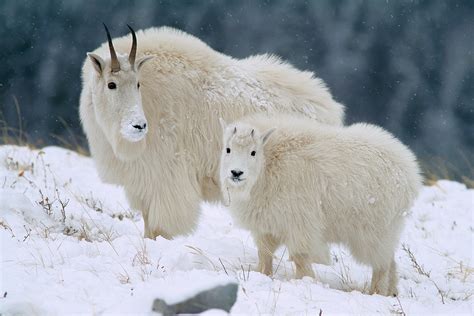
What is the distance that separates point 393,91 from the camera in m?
30.3

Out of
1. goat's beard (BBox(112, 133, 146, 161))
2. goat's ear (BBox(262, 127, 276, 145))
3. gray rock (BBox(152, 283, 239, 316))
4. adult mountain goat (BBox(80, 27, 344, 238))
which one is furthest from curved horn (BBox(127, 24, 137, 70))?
gray rock (BBox(152, 283, 239, 316))

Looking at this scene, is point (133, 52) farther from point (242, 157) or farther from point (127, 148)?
point (242, 157)

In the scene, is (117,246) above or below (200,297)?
below

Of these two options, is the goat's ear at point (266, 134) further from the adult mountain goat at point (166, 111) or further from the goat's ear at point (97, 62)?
the goat's ear at point (97, 62)

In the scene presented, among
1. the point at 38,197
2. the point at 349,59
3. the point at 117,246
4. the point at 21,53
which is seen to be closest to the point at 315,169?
the point at 117,246

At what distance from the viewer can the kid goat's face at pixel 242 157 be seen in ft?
21.1

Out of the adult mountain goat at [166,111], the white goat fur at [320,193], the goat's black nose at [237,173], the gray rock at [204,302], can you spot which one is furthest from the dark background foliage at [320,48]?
the gray rock at [204,302]

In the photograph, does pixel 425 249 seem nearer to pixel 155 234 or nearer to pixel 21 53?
pixel 155 234

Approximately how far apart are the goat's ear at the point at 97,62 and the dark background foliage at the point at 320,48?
61.3ft

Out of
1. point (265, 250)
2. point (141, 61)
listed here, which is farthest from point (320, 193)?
point (141, 61)

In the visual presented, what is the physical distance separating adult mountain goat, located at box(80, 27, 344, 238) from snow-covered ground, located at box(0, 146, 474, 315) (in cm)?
54

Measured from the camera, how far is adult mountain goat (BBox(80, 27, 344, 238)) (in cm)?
720

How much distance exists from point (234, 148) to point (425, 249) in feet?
9.99

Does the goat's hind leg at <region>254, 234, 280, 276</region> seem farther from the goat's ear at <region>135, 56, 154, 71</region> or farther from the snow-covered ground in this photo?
the goat's ear at <region>135, 56, 154, 71</region>
